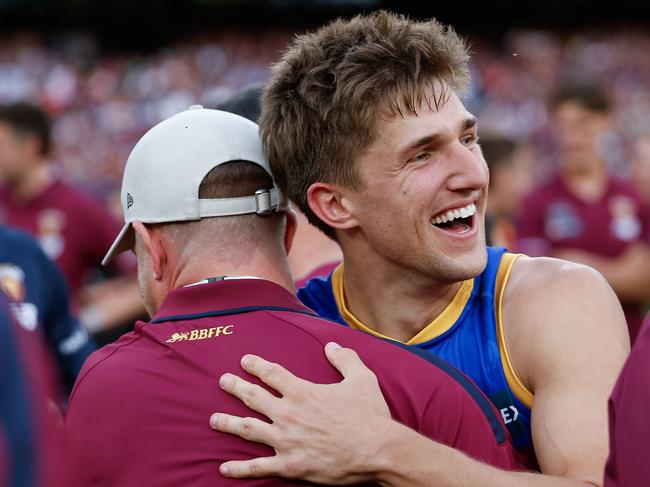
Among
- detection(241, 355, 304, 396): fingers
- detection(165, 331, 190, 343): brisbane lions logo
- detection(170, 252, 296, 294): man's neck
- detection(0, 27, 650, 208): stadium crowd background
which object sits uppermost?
detection(170, 252, 296, 294): man's neck

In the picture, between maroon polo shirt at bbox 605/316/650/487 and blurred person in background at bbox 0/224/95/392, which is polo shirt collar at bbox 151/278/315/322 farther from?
blurred person in background at bbox 0/224/95/392

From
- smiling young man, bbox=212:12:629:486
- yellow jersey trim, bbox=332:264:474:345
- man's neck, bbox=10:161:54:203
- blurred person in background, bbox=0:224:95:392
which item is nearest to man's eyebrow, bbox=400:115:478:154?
smiling young man, bbox=212:12:629:486

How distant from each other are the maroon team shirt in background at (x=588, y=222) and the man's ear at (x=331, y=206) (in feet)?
14.5

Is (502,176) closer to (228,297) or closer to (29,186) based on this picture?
(29,186)

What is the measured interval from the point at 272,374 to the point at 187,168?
0.63 metres

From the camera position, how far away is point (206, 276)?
238 centimetres

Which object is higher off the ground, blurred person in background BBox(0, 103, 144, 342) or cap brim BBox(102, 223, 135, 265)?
cap brim BBox(102, 223, 135, 265)

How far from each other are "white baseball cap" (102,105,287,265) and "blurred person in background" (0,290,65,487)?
3.78 ft

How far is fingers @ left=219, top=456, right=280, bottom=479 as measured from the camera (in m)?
2.06

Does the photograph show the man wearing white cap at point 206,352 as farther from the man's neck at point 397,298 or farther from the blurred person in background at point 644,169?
the blurred person in background at point 644,169

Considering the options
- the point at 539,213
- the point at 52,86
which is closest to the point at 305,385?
the point at 539,213

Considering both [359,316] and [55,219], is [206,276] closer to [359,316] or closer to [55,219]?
[359,316]

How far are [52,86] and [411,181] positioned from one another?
83.1 feet

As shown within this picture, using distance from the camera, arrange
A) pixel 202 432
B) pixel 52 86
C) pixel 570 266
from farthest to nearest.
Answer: pixel 52 86
pixel 570 266
pixel 202 432
